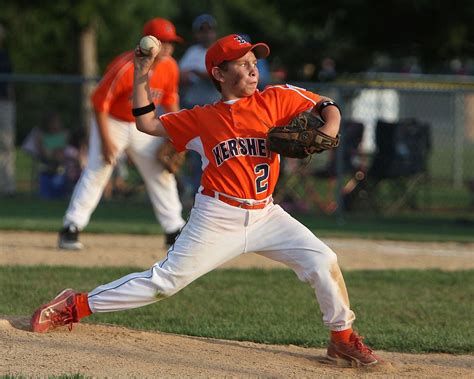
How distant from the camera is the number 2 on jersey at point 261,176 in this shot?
5320 millimetres

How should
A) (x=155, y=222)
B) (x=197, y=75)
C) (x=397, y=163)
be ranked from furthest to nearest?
(x=397, y=163) < (x=197, y=75) < (x=155, y=222)

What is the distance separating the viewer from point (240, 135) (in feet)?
17.3

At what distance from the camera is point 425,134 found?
1315 centimetres

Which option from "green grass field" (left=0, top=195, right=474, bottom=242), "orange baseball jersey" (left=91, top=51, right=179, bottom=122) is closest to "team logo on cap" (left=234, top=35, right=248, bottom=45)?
"orange baseball jersey" (left=91, top=51, right=179, bottom=122)

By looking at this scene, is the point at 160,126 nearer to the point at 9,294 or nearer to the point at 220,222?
the point at 220,222

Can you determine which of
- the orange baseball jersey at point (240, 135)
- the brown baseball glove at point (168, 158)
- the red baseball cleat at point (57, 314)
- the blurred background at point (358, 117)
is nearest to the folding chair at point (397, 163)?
the blurred background at point (358, 117)

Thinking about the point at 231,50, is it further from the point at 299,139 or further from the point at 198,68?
the point at 198,68

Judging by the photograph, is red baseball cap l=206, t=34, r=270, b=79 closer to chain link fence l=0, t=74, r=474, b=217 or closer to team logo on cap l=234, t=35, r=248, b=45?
team logo on cap l=234, t=35, r=248, b=45

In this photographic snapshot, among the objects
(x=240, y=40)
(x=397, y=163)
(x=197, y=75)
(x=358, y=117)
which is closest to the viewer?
(x=240, y=40)

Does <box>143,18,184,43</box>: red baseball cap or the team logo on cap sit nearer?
the team logo on cap

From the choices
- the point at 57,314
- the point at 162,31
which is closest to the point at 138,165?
the point at 162,31

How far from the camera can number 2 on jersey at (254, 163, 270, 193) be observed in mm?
5320

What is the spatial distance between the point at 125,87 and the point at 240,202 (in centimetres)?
359

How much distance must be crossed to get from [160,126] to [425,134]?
26.9ft
